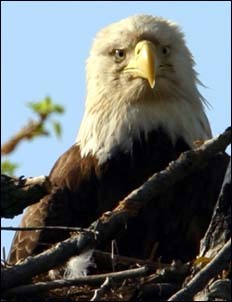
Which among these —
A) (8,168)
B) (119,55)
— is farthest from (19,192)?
(119,55)

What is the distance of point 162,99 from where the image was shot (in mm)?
7969

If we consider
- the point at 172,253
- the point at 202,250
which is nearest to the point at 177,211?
the point at 172,253

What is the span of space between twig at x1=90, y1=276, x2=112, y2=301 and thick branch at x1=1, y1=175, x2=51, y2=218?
55cm

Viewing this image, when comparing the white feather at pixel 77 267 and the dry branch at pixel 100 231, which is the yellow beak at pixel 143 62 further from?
the dry branch at pixel 100 231

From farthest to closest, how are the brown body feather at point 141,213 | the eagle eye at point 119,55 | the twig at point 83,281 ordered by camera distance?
the eagle eye at point 119,55 < the brown body feather at point 141,213 < the twig at point 83,281

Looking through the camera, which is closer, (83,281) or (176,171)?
(176,171)

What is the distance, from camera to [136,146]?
7.78 metres

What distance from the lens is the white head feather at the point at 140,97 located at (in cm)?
788

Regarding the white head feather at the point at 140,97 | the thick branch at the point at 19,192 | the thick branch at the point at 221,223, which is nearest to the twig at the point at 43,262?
the thick branch at the point at 19,192

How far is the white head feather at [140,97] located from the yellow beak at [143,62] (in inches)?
2.2

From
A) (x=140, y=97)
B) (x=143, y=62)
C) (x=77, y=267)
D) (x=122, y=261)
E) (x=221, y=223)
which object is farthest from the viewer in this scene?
(x=140, y=97)

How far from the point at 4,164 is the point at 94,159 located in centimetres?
211

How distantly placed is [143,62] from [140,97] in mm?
308

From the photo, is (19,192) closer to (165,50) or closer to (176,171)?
(176,171)
